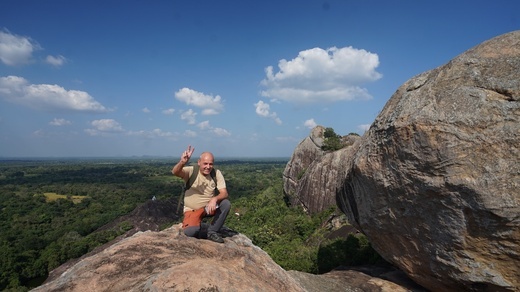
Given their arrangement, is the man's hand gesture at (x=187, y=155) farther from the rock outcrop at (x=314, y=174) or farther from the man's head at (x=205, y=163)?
the rock outcrop at (x=314, y=174)

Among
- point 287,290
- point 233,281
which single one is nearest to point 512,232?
point 287,290

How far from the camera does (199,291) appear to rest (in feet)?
15.2

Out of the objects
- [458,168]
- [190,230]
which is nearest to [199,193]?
[190,230]

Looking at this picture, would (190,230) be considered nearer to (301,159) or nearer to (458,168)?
(458,168)

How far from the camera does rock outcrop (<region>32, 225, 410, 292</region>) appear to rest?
4863mm

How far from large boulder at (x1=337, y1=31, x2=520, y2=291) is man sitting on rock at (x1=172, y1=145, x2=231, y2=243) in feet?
12.8

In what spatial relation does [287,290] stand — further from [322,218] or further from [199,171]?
[322,218]

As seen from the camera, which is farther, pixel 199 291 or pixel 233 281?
pixel 233 281

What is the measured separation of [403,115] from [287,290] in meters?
4.70

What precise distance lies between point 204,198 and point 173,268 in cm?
170

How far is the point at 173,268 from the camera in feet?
16.7

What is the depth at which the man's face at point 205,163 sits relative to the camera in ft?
20.7

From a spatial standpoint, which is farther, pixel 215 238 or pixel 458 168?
pixel 215 238

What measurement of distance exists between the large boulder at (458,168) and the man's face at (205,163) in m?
4.13
